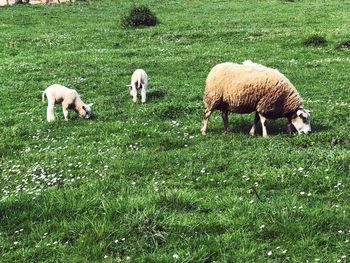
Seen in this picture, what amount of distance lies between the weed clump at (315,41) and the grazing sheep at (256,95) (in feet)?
52.0

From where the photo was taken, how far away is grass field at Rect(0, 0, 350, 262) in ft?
23.3

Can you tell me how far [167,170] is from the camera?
34.4 ft

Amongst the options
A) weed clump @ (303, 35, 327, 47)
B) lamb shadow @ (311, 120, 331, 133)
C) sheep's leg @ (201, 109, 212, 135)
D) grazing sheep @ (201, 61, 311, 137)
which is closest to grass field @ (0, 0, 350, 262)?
lamb shadow @ (311, 120, 331, 133)

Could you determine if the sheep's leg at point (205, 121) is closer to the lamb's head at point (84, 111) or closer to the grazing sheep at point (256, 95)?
the grazing sheep at point (256, 95)

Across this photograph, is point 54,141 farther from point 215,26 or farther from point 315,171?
point 215,26

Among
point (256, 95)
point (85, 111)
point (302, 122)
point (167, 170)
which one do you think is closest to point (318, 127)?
point (302, 122)

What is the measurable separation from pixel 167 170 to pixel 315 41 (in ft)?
66.8

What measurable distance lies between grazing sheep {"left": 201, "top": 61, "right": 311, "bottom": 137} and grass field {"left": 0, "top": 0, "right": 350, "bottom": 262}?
680 mm

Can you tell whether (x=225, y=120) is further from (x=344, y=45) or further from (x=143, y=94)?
(x=344, y=45)

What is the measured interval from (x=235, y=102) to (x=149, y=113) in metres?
3.80

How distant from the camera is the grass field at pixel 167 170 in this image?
710cm

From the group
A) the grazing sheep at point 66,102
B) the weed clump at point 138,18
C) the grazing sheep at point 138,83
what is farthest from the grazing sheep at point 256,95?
the weed clump at point 138,18

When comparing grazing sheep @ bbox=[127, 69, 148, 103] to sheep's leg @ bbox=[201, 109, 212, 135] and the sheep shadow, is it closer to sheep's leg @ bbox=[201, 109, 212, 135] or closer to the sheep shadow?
the sheep shadow

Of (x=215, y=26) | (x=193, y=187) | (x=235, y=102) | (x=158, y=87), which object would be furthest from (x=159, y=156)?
(x=215, y=26)
